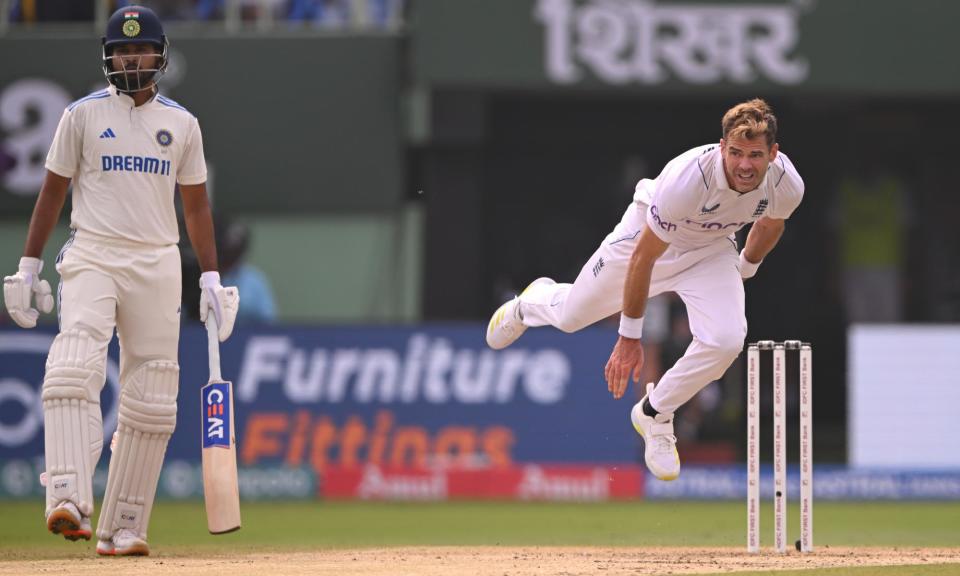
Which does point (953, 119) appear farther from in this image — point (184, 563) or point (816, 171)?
point (184, 563)

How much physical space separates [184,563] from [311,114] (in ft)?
24.3

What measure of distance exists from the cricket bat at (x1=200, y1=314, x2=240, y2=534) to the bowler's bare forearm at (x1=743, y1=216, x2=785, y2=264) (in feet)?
8.18

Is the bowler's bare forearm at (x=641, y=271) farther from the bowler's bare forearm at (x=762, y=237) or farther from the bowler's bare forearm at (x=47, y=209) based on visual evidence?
the bowler's bare forearm at (x=47, y=209)

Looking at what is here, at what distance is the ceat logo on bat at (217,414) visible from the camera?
7645 mm

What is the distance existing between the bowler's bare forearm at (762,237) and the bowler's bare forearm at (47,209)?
3.09 m

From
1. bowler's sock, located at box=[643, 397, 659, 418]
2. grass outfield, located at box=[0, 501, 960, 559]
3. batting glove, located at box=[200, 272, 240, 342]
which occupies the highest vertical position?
batting glove, located at box=[200, 272, 240, 342]

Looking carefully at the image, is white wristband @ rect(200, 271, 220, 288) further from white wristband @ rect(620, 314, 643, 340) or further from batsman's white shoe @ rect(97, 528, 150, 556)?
white wristband @ rect(620, 314, 643, 340)

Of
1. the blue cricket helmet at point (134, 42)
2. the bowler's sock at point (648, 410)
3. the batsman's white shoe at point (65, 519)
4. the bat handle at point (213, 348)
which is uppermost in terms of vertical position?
the blue cricket helmet at point (134, 42)

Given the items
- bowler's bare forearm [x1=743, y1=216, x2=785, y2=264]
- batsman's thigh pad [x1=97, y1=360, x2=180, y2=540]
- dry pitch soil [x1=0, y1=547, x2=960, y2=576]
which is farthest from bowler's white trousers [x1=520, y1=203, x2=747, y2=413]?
batsman's thigh pad [x1=97, y1=360, x2=180, y2=540]

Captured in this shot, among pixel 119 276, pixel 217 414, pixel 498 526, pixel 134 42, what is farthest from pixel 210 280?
pixel 498 526

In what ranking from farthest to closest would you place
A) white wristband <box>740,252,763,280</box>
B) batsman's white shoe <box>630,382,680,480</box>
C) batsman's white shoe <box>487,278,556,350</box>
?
batsman's white shoe <box>487,278,556,350</box> → white wristband <box>740,252,763,280</box> → batsman's white shoe <box>630,382,680,480</box>

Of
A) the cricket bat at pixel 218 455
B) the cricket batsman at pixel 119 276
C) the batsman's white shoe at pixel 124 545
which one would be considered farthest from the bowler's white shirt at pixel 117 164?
the batsman's white shoe at pixel 124 545

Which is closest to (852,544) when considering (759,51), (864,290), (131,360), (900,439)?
(900,439)

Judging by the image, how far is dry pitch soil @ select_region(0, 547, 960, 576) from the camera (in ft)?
23.4
